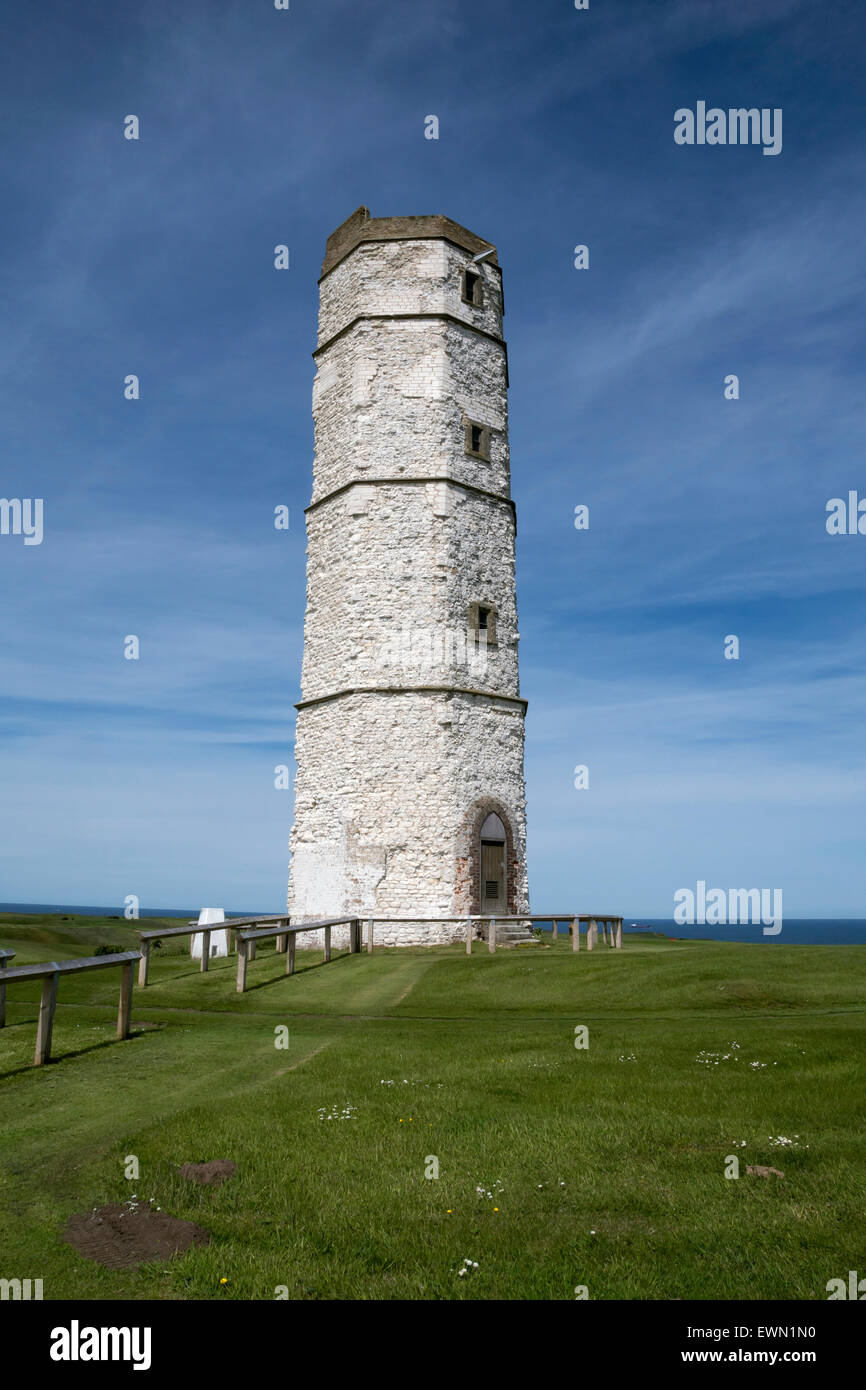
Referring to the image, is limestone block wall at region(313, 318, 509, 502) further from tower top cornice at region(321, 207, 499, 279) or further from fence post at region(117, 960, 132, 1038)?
fence post at region(117, 960, 132, 1038)

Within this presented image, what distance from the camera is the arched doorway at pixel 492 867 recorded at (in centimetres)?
2533

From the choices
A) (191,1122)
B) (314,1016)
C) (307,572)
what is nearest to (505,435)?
(307,572)

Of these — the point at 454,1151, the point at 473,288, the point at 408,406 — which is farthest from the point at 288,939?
the point at 473,288

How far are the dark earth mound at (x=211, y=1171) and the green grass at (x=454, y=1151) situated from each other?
0.09 m

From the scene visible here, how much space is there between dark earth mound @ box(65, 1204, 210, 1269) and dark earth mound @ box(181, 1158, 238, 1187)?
1.47 ft

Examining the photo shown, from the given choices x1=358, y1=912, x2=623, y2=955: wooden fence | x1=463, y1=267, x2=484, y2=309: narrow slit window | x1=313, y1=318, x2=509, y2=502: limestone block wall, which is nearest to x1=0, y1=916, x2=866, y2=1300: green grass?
x1=358, y1=912, x2=623, y2=955: wooden fence

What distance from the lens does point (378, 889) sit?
963 inches

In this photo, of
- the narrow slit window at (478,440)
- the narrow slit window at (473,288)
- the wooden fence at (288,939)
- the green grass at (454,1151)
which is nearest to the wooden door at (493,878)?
the wooden fence at (288,939)

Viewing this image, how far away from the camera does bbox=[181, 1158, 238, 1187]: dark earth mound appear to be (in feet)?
17.7

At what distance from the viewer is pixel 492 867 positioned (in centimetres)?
2559

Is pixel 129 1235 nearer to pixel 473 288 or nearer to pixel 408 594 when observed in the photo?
pixel 408 594

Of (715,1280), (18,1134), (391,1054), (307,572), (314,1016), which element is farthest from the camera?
(307,572)
